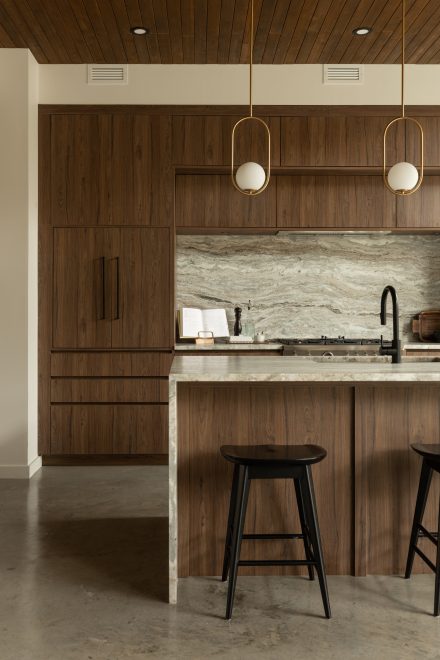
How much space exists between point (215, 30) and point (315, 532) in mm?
3507

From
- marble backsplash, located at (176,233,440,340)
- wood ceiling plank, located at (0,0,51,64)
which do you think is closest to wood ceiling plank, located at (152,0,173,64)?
wood ceiling plank, located at (0,0,51,64)

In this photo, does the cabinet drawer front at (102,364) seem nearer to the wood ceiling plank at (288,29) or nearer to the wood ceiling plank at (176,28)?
the wood ceiling plank at (176,28)

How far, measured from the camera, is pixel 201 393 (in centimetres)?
276

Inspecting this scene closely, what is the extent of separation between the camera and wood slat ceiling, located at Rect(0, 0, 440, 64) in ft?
13.3

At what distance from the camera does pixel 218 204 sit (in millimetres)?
5090

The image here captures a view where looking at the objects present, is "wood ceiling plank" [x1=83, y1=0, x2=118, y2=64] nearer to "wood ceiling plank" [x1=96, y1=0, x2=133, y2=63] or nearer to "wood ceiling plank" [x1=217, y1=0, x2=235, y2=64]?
"wood ceiling plank" [x1=96, y1=0, x2=133, y2=63]

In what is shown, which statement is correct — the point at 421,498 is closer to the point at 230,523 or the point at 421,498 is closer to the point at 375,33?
the point at 230,523

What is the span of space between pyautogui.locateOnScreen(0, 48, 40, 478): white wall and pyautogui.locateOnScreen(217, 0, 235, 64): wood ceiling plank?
1.44 meters

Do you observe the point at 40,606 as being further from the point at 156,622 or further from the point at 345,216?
the point at 345,216

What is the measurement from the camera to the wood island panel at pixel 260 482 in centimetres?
277

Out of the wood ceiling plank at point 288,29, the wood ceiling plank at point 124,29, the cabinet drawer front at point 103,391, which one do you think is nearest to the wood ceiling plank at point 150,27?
the wood ceiling plank at point 124,29

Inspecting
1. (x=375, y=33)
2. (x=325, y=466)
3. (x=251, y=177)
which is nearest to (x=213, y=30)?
(x=375, y=33)

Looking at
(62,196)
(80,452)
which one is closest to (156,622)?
(80,452)

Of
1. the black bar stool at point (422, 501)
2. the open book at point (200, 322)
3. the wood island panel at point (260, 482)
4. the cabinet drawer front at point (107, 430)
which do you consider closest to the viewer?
the black bar stool at point (422, 501)
